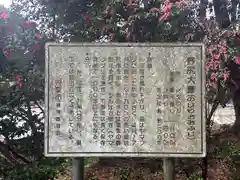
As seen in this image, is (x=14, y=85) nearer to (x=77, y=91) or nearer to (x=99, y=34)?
(x=99, y=34)

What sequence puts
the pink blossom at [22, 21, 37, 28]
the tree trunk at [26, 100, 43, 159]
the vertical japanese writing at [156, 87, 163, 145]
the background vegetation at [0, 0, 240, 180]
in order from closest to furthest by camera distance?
the vertical japanese writing at [156, 87, 163, 145], the background vegetation at [0, 0, 240, 180], the pink blossom at [22, 21, 37, 28], the tree trunk at [26, 100, 43, 159]

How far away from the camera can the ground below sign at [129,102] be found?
3070 mm

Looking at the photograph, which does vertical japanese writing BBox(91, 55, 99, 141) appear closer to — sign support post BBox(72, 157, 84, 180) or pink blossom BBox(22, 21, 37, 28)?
sign support post BBox(72, 157, 84, 180)

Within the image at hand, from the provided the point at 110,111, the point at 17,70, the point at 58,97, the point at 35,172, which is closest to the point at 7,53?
the point at 17,70

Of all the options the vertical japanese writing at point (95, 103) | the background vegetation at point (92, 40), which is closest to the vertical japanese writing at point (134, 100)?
the vertical japanese writing at point (95, 103)

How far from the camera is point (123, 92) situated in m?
3.08

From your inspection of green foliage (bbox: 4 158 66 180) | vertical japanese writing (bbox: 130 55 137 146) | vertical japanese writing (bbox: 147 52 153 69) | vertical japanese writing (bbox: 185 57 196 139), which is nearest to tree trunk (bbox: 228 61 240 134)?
vertical japanese writing (bbox: 185 57 196 139)

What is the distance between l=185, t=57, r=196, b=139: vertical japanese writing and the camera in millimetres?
3068

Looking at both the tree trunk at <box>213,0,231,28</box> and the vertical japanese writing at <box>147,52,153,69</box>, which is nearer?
the vertical japanese writing at <box>147,52,153,69</box>

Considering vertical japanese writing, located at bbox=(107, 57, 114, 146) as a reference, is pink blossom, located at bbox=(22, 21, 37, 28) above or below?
above

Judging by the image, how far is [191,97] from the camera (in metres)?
3.07

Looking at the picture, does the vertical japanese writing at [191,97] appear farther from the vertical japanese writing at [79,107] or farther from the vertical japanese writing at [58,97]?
the vertical japanese writing at [58,97]

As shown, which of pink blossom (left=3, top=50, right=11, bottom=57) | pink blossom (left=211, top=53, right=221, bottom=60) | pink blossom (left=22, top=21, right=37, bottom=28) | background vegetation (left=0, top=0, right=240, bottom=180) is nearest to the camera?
pink blossom (left=211, top=53, right=221, bottom=60)

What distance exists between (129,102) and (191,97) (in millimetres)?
600
